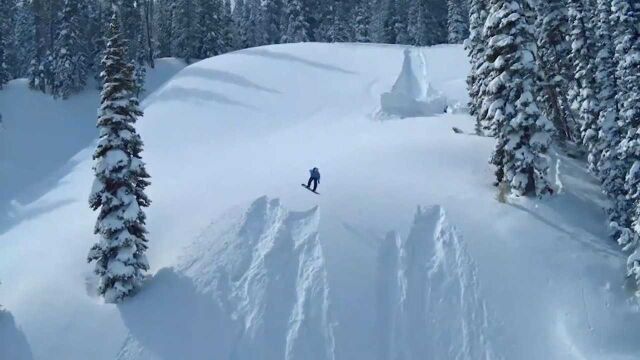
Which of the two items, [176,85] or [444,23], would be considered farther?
[444,23]

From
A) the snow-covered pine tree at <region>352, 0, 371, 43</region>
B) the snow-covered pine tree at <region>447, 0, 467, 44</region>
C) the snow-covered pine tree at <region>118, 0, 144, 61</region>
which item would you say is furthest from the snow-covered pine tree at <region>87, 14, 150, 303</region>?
the snow-covered pine tree at <region>352, 0, 371, 43</region>

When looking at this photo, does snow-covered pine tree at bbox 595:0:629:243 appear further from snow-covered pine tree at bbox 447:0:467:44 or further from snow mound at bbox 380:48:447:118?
snow-covered pine tree at bbox 447:0:467:44

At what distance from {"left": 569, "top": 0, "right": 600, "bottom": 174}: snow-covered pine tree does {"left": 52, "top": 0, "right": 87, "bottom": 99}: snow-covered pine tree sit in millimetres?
46853

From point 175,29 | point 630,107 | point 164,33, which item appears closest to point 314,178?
point 630,107

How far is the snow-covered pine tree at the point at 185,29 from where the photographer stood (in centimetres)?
7238

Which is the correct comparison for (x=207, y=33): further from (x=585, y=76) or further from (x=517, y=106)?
(x=517, y=106)

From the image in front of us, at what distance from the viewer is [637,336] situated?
76.6 feet

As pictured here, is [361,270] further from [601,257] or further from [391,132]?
[391,132]

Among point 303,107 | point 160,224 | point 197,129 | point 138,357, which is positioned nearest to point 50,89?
point 197,129

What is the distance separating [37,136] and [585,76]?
148ft

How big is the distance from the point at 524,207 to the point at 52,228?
939 inches

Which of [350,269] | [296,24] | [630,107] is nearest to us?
[350,269]

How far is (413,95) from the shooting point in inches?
1848

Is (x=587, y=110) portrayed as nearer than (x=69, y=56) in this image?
Yes
